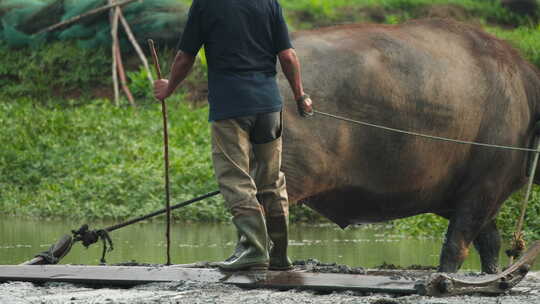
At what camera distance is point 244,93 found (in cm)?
645

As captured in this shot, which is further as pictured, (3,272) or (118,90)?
(118,90)

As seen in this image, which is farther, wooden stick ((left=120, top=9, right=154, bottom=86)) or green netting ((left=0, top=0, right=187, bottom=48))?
green netting ((left=0, top=0, right=187, bottom=48))

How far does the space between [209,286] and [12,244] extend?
15.5 ft

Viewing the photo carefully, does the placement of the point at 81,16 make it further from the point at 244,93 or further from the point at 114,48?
the point at 244,93

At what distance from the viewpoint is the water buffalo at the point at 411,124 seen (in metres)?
7.34

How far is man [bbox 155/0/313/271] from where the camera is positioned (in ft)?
21.2

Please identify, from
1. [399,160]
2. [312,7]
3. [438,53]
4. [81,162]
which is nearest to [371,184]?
[399,160]

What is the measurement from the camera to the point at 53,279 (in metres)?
6.53

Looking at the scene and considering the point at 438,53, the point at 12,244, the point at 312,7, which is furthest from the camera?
the point at 312,7

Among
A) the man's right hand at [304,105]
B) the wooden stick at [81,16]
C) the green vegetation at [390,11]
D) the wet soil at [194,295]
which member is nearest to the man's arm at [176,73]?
the man's right hand at [304,105]

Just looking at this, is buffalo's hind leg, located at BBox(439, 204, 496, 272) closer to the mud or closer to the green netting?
the mud

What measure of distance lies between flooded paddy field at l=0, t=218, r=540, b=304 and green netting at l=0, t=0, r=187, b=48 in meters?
7.21

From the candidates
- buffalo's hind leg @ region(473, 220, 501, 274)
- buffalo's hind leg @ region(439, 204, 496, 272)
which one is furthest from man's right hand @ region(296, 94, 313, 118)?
buffalo's hind leg @ region(473, 220, 501, 274)

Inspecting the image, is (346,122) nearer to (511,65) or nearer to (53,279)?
(511,65)
